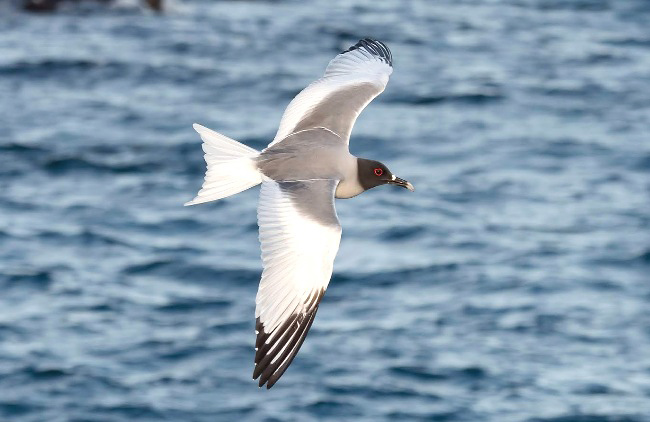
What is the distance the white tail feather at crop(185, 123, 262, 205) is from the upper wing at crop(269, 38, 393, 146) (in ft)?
1.83

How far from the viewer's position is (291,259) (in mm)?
9766

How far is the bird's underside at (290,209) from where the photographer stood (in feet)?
30.8

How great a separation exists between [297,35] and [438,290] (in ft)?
34.8

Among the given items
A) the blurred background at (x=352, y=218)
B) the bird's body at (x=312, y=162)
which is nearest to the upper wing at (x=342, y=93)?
the bird's body at (x=312, y=162)

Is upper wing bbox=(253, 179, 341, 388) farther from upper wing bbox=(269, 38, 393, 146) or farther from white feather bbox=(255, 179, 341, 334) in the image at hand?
upper wing bbox=(269, 38, 393, 146)

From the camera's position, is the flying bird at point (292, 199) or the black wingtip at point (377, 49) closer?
the flying bird at point (292, 199)

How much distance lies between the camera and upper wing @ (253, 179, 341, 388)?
9.34 meters

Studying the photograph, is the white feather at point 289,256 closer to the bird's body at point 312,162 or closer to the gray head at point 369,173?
the bird's body at point 312,162

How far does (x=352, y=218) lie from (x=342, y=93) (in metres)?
12.8

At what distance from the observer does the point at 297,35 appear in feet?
104

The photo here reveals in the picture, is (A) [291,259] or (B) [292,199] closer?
(A) [291,259]

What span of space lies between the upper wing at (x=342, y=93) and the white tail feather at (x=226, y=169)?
0.56m

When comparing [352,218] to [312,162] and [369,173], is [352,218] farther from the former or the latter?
[312,162]

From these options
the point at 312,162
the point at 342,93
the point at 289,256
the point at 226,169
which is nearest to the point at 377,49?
the point at 342,93
